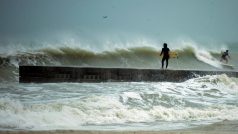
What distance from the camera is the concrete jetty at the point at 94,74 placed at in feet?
42.3

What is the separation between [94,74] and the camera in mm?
13773

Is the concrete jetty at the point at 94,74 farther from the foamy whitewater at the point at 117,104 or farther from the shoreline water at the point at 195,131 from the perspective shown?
the shoreline water at the point at 195,131

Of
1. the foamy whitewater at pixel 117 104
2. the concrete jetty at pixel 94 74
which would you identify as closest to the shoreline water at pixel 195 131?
the foamy whitewater at pixel 117 104

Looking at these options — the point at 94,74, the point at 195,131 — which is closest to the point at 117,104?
the point at 195,131

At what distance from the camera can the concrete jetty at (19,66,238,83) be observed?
42.3ft

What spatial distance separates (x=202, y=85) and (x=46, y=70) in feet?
18.3

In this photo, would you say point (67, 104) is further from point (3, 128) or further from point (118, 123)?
point (3, 128)

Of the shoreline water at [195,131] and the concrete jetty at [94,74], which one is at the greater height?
the concrete jetty at [94,74]

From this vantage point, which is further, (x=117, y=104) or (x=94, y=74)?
(x=94, y=74)

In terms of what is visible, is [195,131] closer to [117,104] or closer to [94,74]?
[117,104]

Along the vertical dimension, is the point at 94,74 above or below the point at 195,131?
above

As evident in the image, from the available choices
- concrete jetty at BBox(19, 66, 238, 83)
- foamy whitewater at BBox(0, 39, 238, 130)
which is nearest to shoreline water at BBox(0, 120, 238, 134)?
foamy whitewater at BBox(0, 39, 238, 130)

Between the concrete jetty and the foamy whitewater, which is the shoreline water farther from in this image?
the concrete jetty

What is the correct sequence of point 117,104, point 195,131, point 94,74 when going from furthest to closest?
1. point 94,74
2. point 117,104
3. point 195,131
